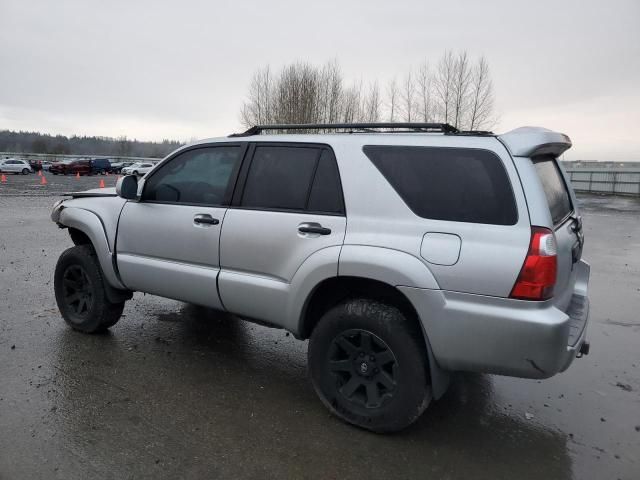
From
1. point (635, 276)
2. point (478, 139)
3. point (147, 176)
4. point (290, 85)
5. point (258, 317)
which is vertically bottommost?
point (635, 276)

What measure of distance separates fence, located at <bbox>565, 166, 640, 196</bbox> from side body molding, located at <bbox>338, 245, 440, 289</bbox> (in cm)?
2966

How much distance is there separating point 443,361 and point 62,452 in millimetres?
2223

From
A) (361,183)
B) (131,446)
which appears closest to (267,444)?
(131,446)

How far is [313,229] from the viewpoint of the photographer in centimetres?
330

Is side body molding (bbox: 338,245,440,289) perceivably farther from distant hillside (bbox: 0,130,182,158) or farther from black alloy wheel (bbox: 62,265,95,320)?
distant hillside (bbox: 0,130,182,158)

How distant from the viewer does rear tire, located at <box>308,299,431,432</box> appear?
9.85 feet

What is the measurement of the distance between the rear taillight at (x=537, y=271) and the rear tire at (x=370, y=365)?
0.69 metres

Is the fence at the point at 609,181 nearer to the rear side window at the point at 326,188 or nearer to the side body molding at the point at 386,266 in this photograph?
the rear side window at the point at 326,188

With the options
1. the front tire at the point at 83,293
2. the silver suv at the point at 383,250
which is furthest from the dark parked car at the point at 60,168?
the silver suv at the point at 383,250

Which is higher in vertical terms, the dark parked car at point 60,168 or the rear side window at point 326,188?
the rear side window at point 326,188

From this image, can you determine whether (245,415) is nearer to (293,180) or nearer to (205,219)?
(205,219)

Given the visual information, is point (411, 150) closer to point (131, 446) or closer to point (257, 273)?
point (257, 273)

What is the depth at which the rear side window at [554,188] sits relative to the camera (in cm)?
309

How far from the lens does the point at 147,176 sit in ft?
14.2
